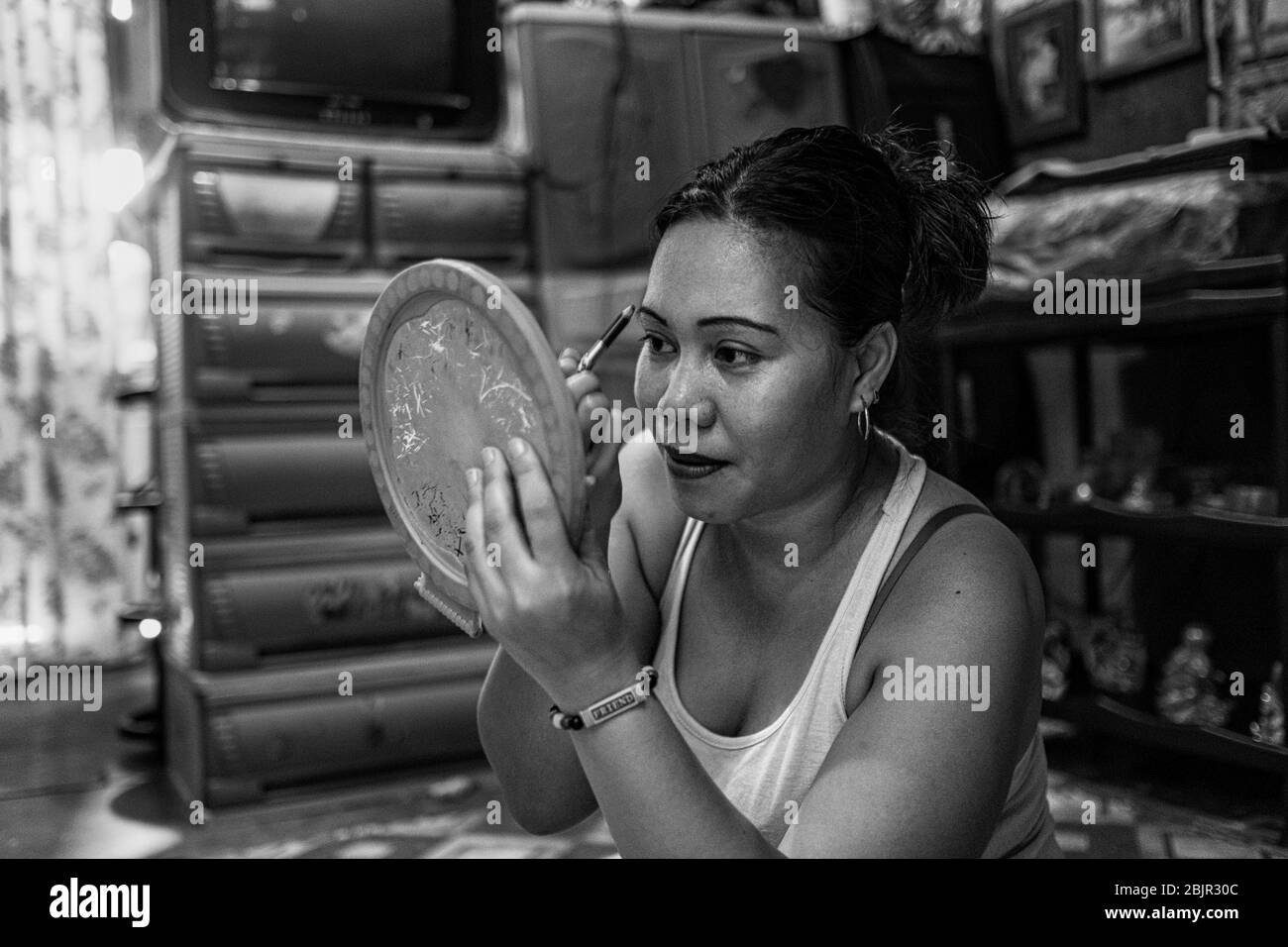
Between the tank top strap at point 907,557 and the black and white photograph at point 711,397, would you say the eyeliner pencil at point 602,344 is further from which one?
the tank top strap at point 907,557

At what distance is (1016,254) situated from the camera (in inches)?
86.4

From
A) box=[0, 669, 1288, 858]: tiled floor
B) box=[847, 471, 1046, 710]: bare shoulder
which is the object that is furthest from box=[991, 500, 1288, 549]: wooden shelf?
box=[847, 471, 1046, 710]: bare shoulder

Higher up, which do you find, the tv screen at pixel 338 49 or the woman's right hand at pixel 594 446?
the tv screen at pixel 338 49

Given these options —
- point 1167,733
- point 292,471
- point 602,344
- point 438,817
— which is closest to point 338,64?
point 292,471

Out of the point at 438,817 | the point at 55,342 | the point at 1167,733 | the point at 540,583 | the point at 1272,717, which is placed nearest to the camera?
the point at 540,583

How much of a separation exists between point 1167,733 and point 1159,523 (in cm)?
37

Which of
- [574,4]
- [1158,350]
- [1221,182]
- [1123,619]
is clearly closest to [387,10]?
[574,4]

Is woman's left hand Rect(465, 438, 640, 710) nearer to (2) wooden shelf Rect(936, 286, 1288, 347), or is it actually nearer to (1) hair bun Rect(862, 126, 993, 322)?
(1) hair bun Rect(862, 126, 993, 322)

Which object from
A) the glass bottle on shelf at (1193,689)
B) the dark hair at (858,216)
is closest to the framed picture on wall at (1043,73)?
the glass bottle on shelf at (1193,689)

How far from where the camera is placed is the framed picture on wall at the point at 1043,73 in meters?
2.54

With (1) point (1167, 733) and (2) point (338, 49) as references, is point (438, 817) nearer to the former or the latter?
(1) point (1167, 733)

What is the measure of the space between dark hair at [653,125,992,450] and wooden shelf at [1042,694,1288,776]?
1.31 metres

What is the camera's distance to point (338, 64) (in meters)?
2.21

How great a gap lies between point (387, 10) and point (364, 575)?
1074 mm
